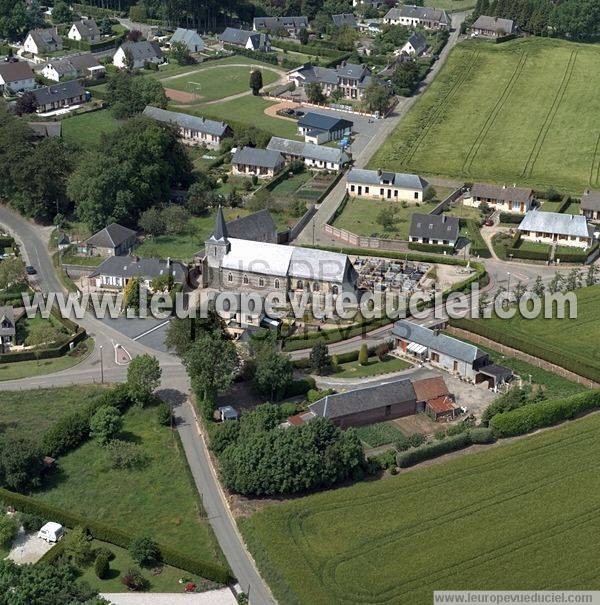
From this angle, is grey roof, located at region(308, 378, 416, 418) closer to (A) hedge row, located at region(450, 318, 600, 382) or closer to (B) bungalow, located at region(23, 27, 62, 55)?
(A) hedge row, located at region(450, 318, 600, 382)

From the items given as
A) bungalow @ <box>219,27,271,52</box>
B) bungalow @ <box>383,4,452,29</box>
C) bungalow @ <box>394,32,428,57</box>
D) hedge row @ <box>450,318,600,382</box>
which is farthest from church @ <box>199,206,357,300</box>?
bungalow @ <box>383,4,452,29</box>

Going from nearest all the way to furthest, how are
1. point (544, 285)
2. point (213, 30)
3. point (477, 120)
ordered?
point (544, 285), point (477, 120), point (213, 30)

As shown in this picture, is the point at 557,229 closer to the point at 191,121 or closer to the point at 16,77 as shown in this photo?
the point at 191,121

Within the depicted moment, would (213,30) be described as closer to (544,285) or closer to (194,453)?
(544,285)

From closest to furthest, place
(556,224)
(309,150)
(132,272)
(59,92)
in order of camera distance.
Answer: (132,272), (556,224), (309,150), (59,92)

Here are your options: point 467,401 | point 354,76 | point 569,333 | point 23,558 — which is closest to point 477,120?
point 354,76

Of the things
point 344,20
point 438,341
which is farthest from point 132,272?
point 344,20
